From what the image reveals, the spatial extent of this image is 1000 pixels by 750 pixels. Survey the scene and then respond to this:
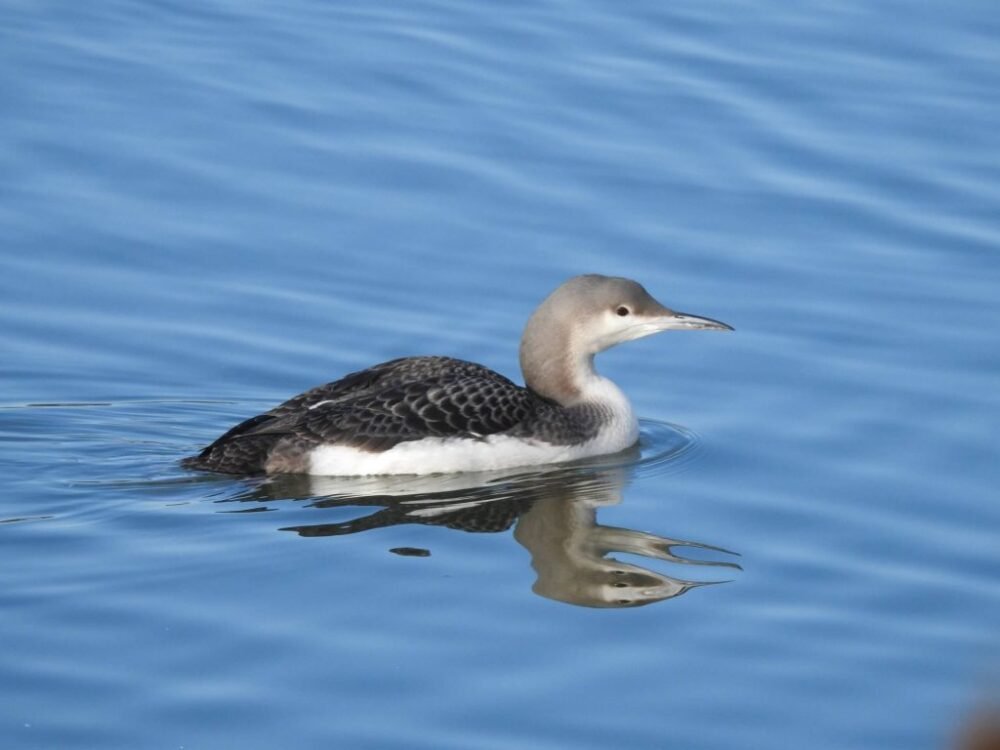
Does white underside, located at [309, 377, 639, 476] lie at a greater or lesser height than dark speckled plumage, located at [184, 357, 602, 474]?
lesser

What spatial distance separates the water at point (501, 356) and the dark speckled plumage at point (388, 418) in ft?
0.71

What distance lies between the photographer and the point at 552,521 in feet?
28.1

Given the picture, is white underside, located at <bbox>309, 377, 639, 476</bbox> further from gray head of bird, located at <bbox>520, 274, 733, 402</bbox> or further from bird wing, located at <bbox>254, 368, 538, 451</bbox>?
gray head of bird, located at <bbox>520, 274, 733, 402</bbox>

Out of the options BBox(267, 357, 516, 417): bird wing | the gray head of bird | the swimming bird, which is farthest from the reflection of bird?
the gray head of bird

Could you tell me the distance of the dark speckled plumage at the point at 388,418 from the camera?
28.8 ft

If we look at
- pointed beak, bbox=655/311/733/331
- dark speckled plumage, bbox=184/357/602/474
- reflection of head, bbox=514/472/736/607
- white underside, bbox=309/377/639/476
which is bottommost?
reflection of head, bbox=514/472/736/607

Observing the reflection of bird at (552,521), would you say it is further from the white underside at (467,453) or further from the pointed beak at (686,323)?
the pointed beak at (686,323)

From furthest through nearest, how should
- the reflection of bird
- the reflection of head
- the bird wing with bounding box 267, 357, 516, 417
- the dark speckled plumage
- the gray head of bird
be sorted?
the gray head of bird → the bird wing with bounding box 267, 357, 516, 417 → the dark speckled plumage → the reflection of bird → the reflection of head

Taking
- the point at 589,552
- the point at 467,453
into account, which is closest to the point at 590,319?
the point at 467,453

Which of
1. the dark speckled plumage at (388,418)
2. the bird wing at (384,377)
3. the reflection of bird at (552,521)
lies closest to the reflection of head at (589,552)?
the reflection of bird at (552,521)

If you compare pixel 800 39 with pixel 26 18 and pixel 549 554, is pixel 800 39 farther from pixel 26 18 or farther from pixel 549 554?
pixel 549 554

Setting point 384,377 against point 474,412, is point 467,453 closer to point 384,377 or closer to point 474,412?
point 474,412

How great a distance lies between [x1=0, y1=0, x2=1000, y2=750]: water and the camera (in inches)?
255

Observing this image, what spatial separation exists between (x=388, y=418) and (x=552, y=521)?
0.95 m
